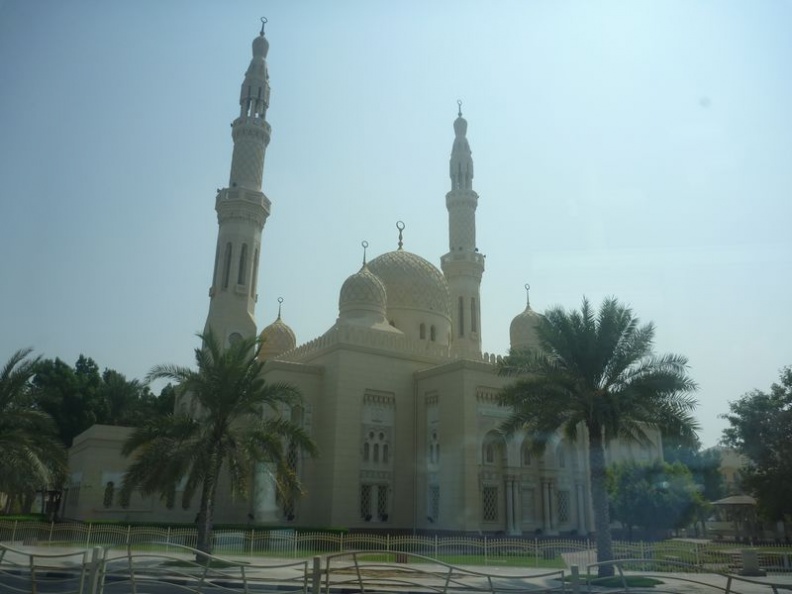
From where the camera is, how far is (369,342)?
83.7 feet

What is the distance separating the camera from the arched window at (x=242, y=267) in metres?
28.0

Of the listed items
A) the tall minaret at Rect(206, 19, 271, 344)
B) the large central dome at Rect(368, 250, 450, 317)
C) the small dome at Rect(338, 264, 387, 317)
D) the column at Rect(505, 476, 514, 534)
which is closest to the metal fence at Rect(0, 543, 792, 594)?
the column at Rect(505, 476, 514, 534)

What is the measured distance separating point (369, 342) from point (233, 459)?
33.2 ft

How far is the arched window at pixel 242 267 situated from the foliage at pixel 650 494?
55.5 ft

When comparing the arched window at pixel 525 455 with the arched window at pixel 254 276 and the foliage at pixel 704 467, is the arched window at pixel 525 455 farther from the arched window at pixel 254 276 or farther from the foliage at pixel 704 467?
the foliage at pixel 704 467

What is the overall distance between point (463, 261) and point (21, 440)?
67.5ft

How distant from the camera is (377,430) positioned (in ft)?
81.6

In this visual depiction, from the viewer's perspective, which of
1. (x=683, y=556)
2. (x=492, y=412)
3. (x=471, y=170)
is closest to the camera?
(x=683, y=556)

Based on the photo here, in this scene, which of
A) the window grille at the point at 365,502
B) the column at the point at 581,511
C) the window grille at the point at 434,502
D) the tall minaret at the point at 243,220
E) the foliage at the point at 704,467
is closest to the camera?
the window grille at the point at 434,502

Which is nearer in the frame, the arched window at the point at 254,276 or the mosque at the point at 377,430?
the mosque at the point at 377,430

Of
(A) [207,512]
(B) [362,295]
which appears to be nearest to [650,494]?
(B) [362,295]

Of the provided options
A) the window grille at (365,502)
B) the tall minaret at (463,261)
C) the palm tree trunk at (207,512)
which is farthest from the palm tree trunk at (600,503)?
the tall minaret at (463,261)

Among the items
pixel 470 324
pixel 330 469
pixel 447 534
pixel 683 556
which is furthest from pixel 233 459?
pixel 470 324

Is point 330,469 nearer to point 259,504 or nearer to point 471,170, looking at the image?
point 259,504
